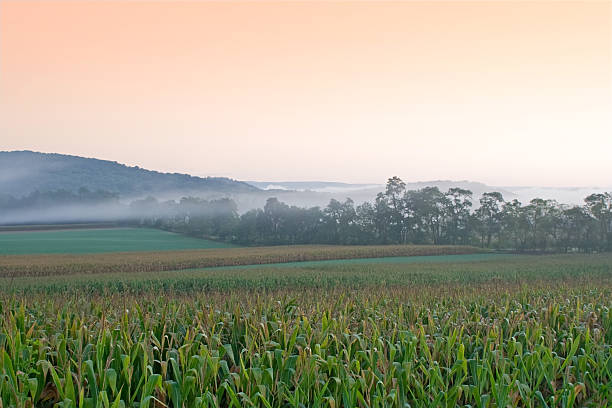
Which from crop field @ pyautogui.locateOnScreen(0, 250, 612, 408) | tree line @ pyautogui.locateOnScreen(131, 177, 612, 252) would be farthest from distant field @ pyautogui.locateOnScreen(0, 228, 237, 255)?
crop field @ pyautogui.locateOnScreen(0, 250, 612, 408)

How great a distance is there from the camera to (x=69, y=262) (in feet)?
142

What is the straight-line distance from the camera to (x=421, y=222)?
9319 cm

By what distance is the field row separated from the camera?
134 feet

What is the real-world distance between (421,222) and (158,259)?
56.5 meters

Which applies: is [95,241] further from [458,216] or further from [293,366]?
[293,366]

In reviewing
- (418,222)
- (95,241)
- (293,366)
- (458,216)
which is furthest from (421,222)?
(293,366)

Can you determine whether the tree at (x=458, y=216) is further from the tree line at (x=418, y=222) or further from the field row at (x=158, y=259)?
the field row at (x=158, y=259)

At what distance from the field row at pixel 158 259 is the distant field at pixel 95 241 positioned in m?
14.6

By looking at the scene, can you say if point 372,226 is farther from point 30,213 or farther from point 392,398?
point 30,213

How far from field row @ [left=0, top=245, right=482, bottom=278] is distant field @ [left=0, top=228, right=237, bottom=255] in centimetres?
1455

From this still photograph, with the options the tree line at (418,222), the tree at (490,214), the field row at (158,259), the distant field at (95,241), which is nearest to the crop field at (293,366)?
the field row at (158,259)

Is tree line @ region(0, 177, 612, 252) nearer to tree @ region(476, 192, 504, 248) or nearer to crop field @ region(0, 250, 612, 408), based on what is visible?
tree @ region(476, 192, 504, 248)

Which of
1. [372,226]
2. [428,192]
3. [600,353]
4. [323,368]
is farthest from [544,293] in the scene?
[428,192]

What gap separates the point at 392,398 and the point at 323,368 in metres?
1.18
